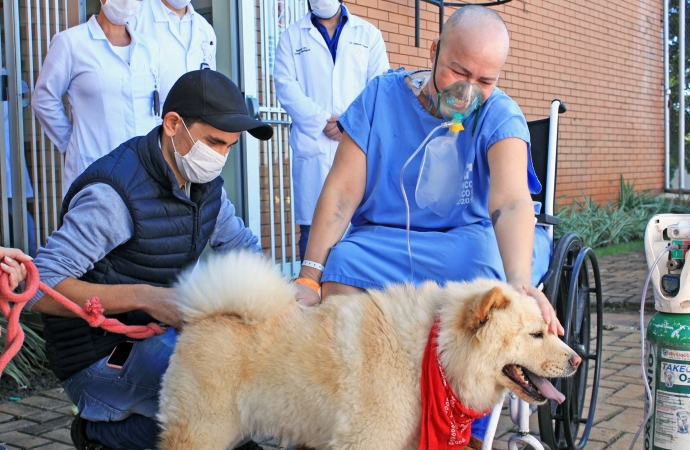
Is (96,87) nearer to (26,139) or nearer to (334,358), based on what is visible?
(26,139)

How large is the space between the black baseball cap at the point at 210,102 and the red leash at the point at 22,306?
0.85 m

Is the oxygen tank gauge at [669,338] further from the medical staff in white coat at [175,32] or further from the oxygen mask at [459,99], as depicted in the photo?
the medical staff in white coat at [175,32]

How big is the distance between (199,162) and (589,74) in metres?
10.6

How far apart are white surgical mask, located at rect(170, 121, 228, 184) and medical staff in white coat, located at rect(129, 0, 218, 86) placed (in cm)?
212

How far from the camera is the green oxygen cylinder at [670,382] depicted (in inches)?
112

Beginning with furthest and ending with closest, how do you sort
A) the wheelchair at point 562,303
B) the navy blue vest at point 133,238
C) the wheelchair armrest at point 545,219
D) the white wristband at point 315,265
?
the wheelchair armrest at point 545,219, the wheelchair at point 562,303, the white wristband at point 315,265, the navy blue vest at point 133,238

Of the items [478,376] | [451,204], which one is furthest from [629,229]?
[478,376]

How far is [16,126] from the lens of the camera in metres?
5.02

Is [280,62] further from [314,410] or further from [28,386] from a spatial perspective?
[314,410]

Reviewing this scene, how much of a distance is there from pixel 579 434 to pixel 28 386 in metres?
3.55

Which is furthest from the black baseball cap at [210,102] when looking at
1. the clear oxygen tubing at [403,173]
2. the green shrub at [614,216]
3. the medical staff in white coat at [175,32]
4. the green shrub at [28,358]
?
the green shrub at [614,216]

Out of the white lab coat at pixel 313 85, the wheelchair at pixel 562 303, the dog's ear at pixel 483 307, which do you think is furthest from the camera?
the white lab coat at pixel 313 85

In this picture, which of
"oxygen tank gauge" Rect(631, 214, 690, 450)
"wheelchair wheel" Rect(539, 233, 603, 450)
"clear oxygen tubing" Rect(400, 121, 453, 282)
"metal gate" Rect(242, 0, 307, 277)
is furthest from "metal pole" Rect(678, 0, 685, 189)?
"clear oxygen tubing" Rect(400, 121, 453, 282)

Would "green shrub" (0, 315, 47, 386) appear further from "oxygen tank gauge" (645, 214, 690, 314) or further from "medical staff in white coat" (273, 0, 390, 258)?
Answer: "oxygen tank gauge" (645, 214, 690, 314)
